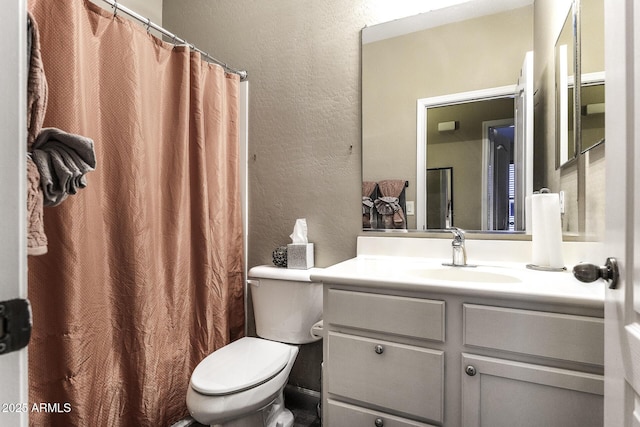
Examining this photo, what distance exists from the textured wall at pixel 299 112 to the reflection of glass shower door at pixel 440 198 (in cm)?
36

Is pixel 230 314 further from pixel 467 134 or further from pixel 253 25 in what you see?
pixel 253 25

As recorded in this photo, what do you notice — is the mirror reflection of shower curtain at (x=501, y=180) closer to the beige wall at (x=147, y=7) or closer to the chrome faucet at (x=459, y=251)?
the chrome faucet at (x=459, y=251)

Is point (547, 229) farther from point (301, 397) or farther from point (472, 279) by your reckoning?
point (301, 397)

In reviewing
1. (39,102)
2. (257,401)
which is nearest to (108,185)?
(39,102)

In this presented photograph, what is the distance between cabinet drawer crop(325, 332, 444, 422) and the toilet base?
1.40 feet

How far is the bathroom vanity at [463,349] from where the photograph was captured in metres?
0.94

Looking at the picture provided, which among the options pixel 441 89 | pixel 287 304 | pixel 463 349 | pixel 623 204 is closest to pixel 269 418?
pixel 287 304

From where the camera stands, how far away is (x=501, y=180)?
1.49 metres

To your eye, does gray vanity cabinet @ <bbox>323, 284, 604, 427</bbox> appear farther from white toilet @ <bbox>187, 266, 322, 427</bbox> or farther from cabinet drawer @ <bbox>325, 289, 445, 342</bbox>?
white toilet @ <bbox>187, 266, 322, 427</bbox>

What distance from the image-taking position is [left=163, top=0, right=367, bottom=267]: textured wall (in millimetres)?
1794

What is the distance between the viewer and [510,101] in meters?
1.48

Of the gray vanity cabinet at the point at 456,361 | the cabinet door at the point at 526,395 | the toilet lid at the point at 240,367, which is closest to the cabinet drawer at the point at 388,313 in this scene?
the gray vanity cabinet at the point at 456,361

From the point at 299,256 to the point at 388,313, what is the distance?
28.7 inches

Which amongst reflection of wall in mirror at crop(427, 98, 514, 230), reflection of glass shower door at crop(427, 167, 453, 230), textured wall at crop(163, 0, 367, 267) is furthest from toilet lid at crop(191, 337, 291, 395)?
reflection of wall in mirror at crop(427, 98, 514, 230)
